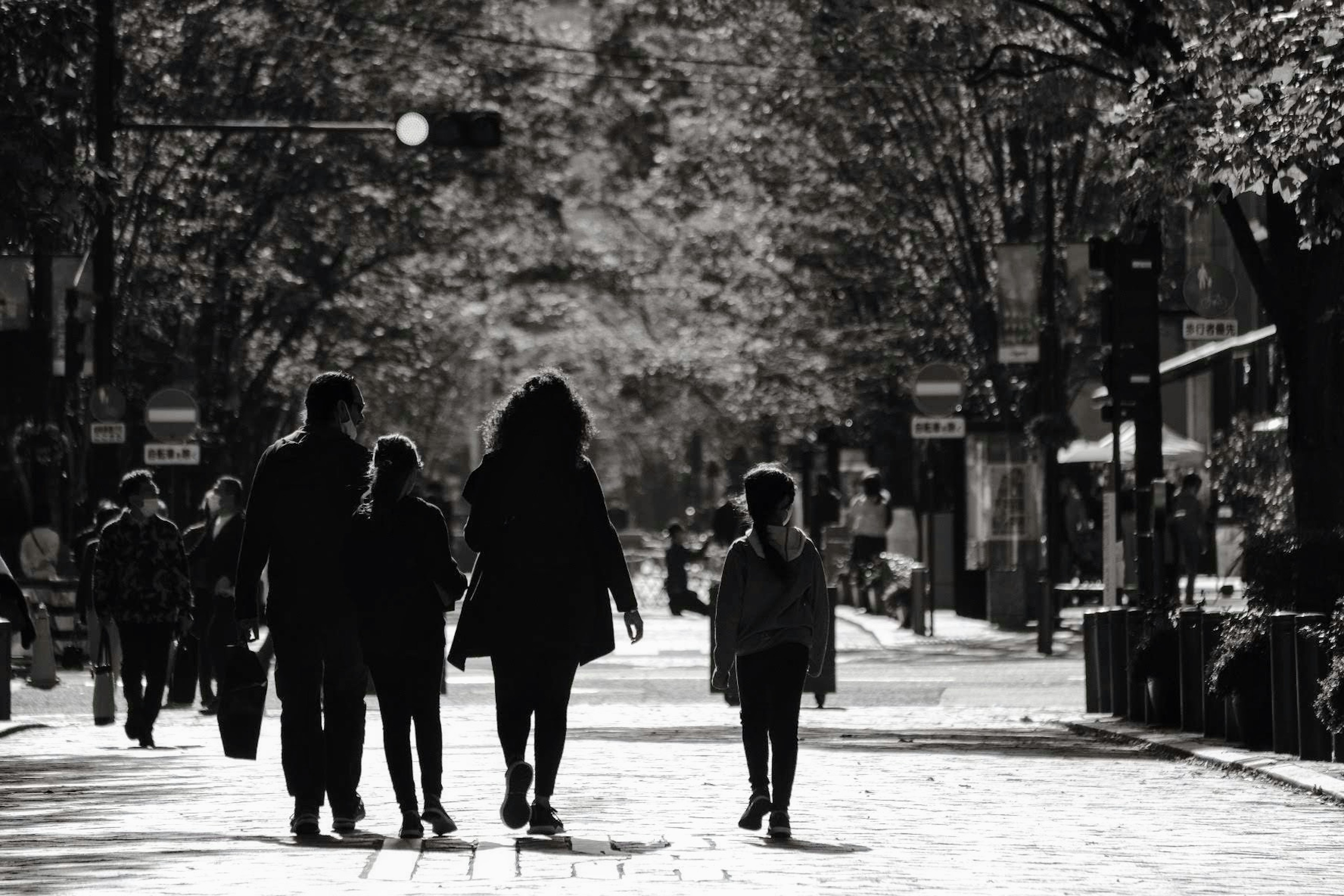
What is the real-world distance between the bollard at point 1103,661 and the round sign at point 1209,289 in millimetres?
4965

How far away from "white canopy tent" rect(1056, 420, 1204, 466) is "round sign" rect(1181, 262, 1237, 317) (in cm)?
1562

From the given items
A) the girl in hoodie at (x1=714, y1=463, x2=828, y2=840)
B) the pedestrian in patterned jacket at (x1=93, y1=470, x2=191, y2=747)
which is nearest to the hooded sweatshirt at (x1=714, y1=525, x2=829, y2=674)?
the girl in hoodie at (x1=714, y1=463, x2=828, y2=840)

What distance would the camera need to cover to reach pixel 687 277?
55.3m

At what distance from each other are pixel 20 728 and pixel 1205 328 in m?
10.6

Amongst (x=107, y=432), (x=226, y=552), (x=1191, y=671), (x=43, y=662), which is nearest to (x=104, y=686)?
(x=226, y=552)

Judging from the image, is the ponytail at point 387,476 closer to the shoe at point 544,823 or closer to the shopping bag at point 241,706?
the shopping bag at point 241,706

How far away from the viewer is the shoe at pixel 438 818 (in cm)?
1029

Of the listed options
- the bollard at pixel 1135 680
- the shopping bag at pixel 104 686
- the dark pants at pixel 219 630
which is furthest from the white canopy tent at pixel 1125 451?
the shopping bag at pixel 104 686

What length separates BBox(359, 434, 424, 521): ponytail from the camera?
33.8ft

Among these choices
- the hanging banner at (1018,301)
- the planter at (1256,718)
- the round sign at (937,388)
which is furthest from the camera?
the round sign at (937,388)

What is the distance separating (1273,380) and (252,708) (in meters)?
38.8

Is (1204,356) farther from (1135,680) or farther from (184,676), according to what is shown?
(1135,680)

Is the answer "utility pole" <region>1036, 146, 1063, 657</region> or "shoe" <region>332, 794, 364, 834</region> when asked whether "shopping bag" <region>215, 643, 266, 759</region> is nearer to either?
"shoe" <region>332, 794, 364, 834</region>

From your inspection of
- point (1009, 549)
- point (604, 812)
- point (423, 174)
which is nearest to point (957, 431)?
point (1009, 549)
